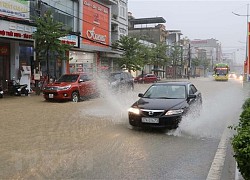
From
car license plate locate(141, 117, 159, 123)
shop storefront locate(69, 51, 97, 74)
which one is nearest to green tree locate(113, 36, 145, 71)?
shop storefront locate(69, 51, 97, 74)

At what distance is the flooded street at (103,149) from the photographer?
5.19m

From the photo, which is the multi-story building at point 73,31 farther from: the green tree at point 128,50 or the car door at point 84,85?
the car door at point 84,85

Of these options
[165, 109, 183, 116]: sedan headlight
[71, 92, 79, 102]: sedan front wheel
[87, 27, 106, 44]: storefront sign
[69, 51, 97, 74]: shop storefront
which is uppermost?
[87, 27, 106, 44]: storefront sign

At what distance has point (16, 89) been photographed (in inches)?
791

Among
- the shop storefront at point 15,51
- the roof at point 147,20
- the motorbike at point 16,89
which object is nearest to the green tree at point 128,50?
the shop storefront at point 15,51

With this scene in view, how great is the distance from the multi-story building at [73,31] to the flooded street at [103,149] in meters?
11.4

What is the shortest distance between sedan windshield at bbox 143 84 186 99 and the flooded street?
834mm

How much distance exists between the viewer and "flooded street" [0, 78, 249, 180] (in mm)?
5191

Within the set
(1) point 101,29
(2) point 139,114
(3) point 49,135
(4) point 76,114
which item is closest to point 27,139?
(3) point 49,135

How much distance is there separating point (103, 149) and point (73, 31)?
2307 cm

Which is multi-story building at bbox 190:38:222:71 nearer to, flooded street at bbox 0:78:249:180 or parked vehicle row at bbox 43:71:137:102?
parked vehicle row at bbox 43:71:137:102

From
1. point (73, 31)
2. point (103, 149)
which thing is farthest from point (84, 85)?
point (73, 31)

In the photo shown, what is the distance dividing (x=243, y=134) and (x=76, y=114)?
28.7ft

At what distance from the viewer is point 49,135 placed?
8.02m
